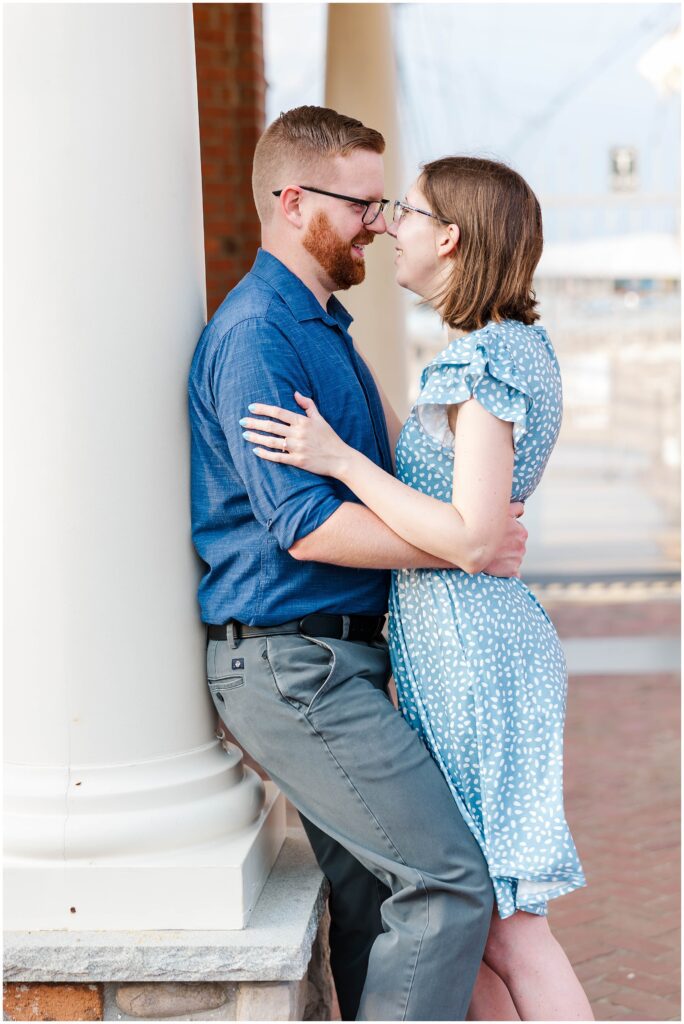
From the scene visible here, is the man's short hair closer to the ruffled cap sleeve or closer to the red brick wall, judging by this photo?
the ruffled cap sleeve

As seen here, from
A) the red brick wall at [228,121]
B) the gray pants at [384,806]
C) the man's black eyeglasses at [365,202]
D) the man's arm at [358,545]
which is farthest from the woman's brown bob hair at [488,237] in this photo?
the red brick wall at [228,121]

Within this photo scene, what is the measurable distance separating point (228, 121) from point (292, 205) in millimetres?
4772

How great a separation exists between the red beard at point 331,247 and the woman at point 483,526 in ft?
0.39

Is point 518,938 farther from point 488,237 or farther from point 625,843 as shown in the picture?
point 625,843

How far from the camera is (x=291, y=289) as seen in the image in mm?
2219

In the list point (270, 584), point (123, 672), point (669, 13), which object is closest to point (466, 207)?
point (270, 584)

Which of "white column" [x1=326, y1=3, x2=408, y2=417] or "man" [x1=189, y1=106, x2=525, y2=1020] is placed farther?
"white column" [x1=326, y1=3, x2=408, y2=417]

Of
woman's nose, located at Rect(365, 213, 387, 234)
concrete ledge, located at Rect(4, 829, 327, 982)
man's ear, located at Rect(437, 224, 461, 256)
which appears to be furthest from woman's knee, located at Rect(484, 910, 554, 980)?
woman's nose, located at Rect(365, 213, 387, 234)

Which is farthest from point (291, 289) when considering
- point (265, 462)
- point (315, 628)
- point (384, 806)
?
point (384, 806)

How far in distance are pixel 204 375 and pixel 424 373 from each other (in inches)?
16.5

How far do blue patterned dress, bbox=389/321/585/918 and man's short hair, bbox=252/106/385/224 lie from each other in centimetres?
49

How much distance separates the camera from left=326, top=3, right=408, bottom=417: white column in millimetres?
5977

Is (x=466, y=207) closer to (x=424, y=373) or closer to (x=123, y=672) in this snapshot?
(x=424, y=373)

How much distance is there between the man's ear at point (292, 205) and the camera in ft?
7.53
